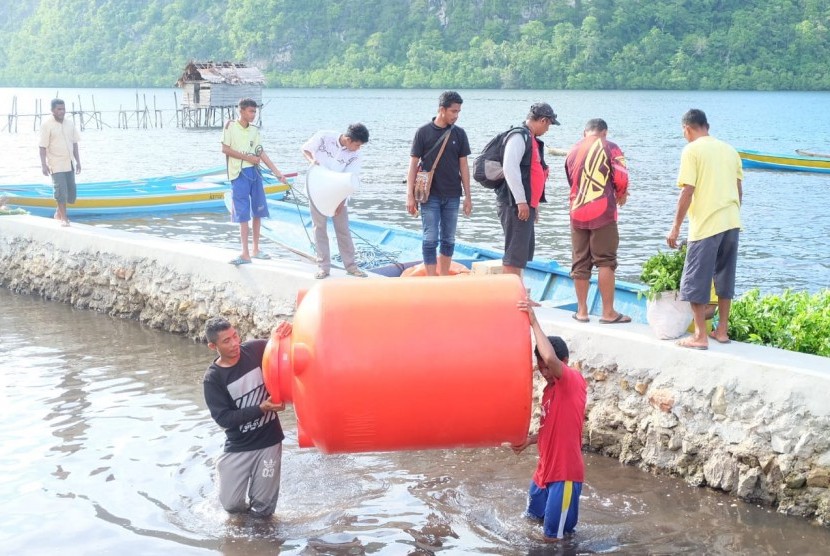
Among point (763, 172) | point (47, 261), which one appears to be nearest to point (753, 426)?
point (47, 261)

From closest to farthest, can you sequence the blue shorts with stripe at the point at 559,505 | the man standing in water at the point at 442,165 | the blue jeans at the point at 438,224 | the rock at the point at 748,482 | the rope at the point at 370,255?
the blue shorts with stripe at the point at 559,505, the rock at the point at 748,482, the man standing in water at the point at 442,165, the blue jeans at the point at 438,224, the rope at the point at 370,255

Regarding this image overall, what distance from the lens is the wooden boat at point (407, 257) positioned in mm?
10766

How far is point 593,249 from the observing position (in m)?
8.10

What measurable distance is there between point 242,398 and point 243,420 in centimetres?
14

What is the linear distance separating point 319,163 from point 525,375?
4.86 meters

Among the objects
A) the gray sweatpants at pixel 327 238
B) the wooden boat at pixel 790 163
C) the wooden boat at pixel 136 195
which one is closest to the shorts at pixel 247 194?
the gray sweatpants at pixel 327 238

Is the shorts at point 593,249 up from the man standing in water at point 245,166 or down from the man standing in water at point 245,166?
down

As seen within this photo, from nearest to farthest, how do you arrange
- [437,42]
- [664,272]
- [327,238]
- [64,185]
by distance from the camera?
[664,272]
[327,238]
[64,185]
[437,42]

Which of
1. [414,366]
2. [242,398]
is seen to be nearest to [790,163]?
[242,398]

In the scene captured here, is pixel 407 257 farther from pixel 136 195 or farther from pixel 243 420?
pixel 136 195

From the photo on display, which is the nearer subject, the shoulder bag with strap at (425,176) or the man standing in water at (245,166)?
the shoulder bag with strap at (425,176)

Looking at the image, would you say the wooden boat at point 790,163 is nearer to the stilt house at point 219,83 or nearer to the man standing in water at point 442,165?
the man standing in water at point 442,165

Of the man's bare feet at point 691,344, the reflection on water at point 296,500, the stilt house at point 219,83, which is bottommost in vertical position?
the reflection on water at point 296,500

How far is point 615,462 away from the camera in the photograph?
7.86 m
